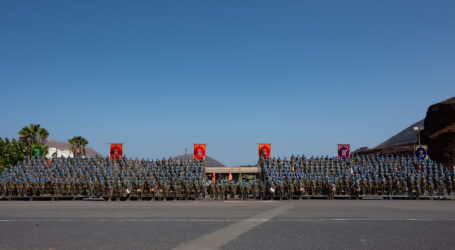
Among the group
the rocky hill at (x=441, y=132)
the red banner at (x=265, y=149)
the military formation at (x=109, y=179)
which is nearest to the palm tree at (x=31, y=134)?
the military formation at (x=109, y=179)

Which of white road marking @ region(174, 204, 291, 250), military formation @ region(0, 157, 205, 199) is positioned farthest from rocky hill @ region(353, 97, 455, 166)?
white road marking @ region(174, 204, 291, 250)

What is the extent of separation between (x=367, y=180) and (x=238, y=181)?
29.2 ft

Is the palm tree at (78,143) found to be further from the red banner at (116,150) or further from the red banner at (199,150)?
the red banner at (199,150)

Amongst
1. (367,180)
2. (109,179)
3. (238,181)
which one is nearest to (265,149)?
(238,181)

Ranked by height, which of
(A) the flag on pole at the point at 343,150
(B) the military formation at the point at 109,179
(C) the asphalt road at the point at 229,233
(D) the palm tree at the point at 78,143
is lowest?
(C) the asphalt road at the point at 229,233

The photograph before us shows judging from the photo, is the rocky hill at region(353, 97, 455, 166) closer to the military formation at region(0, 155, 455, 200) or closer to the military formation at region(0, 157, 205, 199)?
the military formation at region(0, 155, 455, 200)

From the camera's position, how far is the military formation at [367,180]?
68.9ft

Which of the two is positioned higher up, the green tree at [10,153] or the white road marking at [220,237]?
the green tree at [10,153]

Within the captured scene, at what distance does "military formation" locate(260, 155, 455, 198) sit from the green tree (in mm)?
37335

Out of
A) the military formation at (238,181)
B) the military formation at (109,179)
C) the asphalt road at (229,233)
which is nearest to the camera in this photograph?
the asphalt road at (229,233)

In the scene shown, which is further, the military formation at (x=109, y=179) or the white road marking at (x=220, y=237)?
the military formation at (x=109, y=179)

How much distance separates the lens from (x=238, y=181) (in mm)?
22250

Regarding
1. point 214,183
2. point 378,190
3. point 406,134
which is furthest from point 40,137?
point 406,134

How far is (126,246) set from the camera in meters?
6.65
